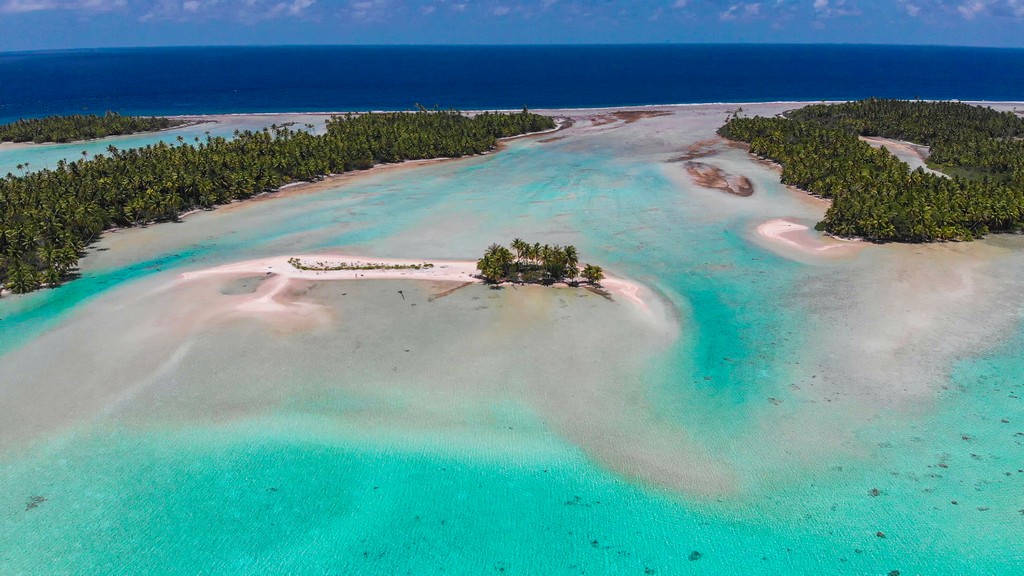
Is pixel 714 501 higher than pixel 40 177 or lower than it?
lower

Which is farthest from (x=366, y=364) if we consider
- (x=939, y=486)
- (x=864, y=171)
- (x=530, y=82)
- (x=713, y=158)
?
(x=530, y=82)

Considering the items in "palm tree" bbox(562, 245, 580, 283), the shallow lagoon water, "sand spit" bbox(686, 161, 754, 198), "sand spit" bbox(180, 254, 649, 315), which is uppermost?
"sand spit" bbox(686, 161, 754, 198)

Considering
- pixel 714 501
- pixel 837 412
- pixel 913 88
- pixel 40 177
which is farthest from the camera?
pixel 913 88

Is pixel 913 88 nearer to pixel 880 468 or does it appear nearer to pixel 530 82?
pixel 530 82

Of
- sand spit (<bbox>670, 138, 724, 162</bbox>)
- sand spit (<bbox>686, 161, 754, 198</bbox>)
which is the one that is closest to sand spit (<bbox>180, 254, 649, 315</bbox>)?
sand spit (<bbox>686, 161, 754, 198</bbox>)

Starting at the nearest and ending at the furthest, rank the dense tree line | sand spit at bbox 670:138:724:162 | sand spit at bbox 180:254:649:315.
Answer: sand spit at bbox 180:254:649:315, the dense tree line, sand spit at bbox 670:138:724:162

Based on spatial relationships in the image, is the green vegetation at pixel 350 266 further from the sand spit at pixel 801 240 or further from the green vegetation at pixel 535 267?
the sand spit at pixel 801 240

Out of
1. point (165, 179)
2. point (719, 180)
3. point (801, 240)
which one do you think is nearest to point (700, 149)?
point (719, 180)

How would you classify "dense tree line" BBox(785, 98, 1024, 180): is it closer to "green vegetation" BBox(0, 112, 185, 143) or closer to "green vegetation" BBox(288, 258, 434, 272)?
"green vegetation" BBox(288, 258, 434, 272)
